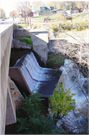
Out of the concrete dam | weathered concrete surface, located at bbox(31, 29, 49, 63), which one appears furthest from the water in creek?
weathered concrete surface, located at bbox(31, 29, 49, 63)

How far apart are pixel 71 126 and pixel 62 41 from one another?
814 centimetres

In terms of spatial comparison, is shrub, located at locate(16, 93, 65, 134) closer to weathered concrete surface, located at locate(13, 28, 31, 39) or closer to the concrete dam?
the concrete dam

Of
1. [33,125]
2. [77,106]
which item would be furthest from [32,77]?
[33,125]

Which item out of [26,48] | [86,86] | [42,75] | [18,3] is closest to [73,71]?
[86,86]

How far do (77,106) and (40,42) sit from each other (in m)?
6.29

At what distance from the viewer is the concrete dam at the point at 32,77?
741cm

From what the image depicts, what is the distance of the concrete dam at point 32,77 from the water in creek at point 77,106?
1.07 meters

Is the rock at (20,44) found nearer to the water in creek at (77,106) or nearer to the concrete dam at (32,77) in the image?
the concrete dam at (32,77)

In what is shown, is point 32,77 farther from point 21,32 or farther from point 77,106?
point 21,32

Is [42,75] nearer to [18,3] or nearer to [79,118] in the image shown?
[79,118]

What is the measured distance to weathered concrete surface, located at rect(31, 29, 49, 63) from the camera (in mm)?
11266

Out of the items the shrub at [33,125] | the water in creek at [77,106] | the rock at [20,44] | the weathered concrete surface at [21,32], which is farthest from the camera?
the weathered concrete surface at [21,32]

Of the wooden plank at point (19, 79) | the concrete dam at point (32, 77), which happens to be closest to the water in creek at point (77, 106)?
the concrete dam at point (32, 77)

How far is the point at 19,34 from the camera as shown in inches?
558
